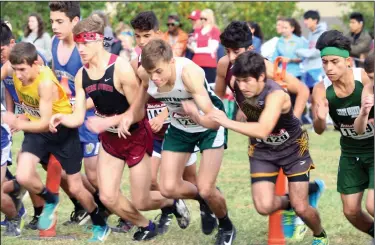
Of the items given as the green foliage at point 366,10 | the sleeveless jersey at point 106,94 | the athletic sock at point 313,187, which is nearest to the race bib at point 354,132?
the athletic sock at point 313,187

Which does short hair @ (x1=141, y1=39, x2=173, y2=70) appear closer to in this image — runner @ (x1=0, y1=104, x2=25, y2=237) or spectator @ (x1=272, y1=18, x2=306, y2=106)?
runner @ (x1=0, y1=104, x2=25, y2=237)

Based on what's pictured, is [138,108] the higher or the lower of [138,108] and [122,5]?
the higher

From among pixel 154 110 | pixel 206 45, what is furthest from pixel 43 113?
Result: pixel 206 45

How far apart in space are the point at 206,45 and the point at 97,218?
8.97 m

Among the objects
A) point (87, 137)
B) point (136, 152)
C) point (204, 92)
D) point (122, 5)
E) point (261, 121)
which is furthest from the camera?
point (122, 5)

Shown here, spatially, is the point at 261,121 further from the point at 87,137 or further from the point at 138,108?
the point at 87,137

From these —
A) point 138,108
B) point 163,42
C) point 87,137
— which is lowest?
point 87,137

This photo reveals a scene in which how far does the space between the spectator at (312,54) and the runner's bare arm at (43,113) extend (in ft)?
30.6

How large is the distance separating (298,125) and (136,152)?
1.53 metres

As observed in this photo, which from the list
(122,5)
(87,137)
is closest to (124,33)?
(122,5)

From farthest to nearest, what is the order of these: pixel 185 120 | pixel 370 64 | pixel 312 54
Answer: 1. pixel 312 54
2. pixel 185 120
3. pixel 370 64

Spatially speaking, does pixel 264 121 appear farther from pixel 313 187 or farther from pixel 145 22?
pixel 145 22

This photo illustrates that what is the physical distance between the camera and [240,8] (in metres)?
24.3

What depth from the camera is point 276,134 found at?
7.58 meters
